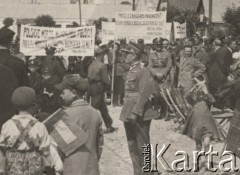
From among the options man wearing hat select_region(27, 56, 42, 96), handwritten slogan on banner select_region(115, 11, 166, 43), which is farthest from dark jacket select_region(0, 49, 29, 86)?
handwritten slogan on banner select_region(115, 11, 166, 43)

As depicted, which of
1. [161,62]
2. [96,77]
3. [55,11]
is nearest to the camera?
[96,77]

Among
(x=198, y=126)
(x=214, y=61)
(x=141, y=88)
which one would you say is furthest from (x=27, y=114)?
(x=214, y=61)

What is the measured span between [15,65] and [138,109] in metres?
1.82

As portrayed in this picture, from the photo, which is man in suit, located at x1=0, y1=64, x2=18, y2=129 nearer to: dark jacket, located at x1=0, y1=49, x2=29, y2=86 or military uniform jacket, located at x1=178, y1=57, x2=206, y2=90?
dark jacket, located at x1=0, y1=49, x2=29, y2=86

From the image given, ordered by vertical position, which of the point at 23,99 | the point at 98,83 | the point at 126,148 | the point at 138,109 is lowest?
the point at 126,148

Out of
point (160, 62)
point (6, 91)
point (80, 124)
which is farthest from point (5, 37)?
point (160, 62)

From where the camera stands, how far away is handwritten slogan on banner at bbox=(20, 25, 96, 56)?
56.5ft

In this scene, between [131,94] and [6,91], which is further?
[131,94]

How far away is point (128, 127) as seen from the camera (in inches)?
348

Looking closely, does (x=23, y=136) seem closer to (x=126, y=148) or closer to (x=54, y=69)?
(x=126, y=148)

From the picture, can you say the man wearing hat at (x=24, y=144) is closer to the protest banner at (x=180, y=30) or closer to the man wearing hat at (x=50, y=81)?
the man wearing hat at (x=50, y=81)

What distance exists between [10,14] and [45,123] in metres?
65.6

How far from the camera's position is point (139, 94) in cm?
839

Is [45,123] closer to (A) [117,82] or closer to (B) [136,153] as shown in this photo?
(B) [136,153]
